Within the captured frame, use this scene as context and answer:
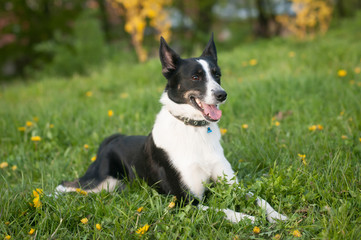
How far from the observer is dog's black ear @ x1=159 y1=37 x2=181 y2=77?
8.48ft

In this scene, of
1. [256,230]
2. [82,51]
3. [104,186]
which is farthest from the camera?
[82,51]

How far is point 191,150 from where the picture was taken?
237 centimetres

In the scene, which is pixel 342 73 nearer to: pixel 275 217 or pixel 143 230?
pixel 275 217

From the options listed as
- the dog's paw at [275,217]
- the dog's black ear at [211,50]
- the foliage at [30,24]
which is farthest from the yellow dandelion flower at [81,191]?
the foliage at [30,24]

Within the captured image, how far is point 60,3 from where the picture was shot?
1227cm

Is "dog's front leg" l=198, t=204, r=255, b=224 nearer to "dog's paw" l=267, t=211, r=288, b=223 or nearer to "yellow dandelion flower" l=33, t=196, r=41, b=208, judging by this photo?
"dog's paw" l=267, t=211, r=288, b=223

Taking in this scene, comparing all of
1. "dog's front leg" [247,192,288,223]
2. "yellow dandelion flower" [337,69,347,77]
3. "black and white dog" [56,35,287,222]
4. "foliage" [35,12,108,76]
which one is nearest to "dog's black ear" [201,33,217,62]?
"black and white dog" [56,35,287,222]

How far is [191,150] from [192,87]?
0.51 m

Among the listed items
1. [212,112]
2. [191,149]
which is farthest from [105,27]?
[191,149]

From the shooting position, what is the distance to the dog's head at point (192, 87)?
244 cm

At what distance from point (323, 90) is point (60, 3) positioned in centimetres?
1104

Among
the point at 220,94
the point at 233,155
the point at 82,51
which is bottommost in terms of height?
the point at 233,155

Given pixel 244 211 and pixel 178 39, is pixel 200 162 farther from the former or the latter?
pixel 178 39

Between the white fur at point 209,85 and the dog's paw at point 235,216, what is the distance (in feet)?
2.69
